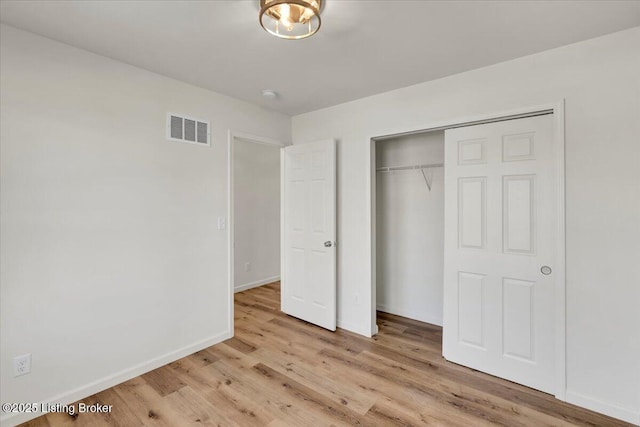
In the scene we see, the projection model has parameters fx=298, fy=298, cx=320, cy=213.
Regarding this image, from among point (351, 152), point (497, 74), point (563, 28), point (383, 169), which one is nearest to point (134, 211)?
point (351, 152)

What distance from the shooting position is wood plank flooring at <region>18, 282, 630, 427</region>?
6.34 ft

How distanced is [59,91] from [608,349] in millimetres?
4059

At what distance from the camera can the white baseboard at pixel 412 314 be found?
345cm

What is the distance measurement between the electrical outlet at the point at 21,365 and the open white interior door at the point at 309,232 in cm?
233

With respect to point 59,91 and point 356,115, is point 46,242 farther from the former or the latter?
point 356,115

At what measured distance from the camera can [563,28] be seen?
1.86 m

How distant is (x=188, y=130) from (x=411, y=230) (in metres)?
2.66

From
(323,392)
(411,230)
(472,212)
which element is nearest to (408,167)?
(411,230)

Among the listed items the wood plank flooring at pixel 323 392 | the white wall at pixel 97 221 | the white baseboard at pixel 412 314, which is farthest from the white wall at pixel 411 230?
the white wall at pixel 97 221

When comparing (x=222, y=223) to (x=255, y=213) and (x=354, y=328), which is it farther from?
(x=255, y=213)

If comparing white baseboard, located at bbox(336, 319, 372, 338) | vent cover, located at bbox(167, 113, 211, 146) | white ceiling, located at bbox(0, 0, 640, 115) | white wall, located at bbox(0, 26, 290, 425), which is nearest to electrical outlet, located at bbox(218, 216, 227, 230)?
white wall, located at bbox(0, 26, 290, 425)

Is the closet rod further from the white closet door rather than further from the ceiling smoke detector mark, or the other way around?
the ceiling smoke detector mark

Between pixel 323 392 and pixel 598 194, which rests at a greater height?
pixel 598 194

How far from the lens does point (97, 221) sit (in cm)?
220
